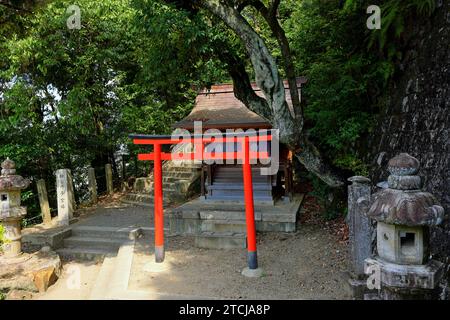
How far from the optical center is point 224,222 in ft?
27.7

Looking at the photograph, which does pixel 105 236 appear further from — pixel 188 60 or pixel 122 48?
pixel 122 48

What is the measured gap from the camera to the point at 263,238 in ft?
27.1

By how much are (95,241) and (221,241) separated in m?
3.46

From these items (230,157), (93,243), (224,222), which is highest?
(230,157)

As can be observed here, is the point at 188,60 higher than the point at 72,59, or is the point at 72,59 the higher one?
the point at 72,59

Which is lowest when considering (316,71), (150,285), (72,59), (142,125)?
(150,285)

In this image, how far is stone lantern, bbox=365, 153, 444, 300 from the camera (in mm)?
3275

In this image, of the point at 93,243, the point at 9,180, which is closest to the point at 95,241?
the point at 93,243

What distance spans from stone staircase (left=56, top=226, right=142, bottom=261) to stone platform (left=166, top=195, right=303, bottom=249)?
1229mm

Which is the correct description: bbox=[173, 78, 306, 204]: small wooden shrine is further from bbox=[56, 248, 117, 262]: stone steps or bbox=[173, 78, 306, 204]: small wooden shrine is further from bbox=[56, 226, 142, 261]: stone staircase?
bbox=[56, 248, 117, 262]: stone steps

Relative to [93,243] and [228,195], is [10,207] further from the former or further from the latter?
[228,195]

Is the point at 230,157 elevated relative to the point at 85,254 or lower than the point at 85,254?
elevated
